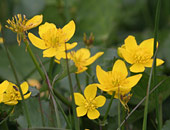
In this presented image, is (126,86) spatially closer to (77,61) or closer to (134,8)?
(77,61)

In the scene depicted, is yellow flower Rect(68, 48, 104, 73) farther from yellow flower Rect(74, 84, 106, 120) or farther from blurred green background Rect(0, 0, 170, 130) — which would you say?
blurred green background Rect(0, 0, 170, 130)

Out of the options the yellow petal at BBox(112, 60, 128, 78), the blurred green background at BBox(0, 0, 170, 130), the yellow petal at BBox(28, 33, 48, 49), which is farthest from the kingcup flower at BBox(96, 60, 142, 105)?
the blurred green background at BBox(0, 0, 170, 130)

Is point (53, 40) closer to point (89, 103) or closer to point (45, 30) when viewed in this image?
point (45, 30)

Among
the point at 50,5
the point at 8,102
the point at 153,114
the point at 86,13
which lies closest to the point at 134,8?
the point at 86,13

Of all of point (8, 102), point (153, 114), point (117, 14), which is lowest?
point (153, 114)

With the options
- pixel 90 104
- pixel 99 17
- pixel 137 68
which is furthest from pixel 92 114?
pixel 99 17

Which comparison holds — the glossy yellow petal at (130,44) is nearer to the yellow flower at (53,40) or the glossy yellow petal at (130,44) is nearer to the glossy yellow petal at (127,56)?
the glossy yellow petal at (127,56)
